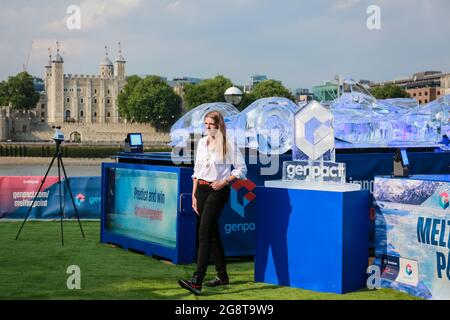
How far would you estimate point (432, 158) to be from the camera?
1144cm

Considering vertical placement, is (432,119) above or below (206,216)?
above

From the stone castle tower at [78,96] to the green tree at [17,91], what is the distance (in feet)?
19.3

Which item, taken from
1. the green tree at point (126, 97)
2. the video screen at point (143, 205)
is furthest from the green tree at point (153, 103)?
the video screen at point (143, 205)

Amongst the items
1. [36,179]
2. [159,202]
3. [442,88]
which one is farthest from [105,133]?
[159,202]

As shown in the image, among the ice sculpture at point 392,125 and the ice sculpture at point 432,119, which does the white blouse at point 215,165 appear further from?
the ice sculpture at point 432,119

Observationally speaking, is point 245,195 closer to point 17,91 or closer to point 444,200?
point 444,200

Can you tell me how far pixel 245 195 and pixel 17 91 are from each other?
122368 millimetres

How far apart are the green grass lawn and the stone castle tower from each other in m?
123

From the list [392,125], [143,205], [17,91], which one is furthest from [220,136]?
[17,91]

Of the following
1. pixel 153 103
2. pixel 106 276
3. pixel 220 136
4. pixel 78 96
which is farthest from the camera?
pixel 78 96

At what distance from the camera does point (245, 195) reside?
31.7 ft

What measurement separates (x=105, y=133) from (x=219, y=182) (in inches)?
4627

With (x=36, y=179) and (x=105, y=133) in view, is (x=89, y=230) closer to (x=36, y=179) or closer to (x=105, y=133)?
(x=36, y=179)

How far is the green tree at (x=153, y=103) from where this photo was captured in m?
115
